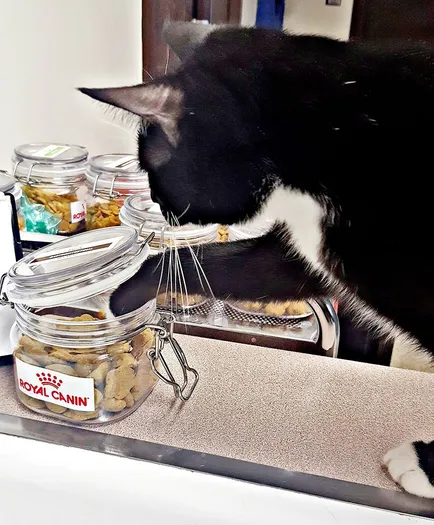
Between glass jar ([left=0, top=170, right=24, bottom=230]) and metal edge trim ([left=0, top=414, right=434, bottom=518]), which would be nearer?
metal edge trim ([left=0, top=414, right=434, bottom=518])

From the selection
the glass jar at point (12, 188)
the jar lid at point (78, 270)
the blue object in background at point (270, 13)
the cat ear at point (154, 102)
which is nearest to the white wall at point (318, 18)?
the blue object in background at point (270, 13)

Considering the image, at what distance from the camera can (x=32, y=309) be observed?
531 millimetres

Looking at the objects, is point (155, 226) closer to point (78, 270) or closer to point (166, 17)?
point (78, 270)

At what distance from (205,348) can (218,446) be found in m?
0.15

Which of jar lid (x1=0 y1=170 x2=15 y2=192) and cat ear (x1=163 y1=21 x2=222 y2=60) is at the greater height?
cat ear (x1=163 y1=21 x2=222 y2=60)

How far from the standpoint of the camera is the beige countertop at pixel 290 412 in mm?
497

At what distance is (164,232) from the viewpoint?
547mm

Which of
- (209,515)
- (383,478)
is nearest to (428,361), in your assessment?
(383,478)

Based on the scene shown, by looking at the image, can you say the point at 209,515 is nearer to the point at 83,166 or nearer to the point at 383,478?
the point at 383,478

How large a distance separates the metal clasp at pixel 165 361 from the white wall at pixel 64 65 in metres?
0.19

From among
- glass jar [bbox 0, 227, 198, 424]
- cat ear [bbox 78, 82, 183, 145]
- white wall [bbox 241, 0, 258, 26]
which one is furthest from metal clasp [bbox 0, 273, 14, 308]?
white wall [bbox 241, 0, 258, 26]

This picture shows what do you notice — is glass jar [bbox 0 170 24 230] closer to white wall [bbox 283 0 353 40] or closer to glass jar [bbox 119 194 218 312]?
glass jar [bbox 119 194 218 312]

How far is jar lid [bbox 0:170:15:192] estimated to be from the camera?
607 mm

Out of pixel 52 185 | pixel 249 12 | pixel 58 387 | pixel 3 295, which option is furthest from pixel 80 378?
pixel 249 12
